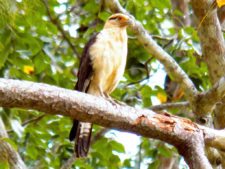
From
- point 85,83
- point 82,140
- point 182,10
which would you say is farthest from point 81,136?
point 182,10

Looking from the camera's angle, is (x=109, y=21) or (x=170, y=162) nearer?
(x=109, y=21)

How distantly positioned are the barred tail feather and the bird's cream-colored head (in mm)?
880

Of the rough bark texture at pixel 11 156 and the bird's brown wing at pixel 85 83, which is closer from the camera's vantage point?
the rough bark texture at pixel 11 156

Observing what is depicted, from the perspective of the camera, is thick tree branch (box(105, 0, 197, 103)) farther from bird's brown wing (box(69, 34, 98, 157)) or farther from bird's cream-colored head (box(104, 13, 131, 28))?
bird's brown wing (box(69, 34, 98, 157))

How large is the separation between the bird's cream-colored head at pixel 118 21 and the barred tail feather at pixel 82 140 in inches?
34.7

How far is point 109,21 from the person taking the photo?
5.32 m

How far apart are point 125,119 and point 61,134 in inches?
102

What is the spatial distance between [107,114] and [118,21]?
76.5 inches

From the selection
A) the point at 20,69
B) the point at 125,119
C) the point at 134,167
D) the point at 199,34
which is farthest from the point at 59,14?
the point at 125,119

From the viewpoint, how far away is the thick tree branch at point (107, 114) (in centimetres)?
319

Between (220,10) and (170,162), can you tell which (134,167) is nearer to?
(170,162)

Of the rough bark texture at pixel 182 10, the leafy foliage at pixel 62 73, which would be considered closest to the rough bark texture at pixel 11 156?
the leafy foliage at pixel 62 73

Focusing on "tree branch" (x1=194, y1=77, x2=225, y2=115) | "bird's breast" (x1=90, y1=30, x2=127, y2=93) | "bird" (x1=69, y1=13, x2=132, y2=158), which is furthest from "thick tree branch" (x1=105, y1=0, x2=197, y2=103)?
"bird's breast" (x1=90, y1=30, x2=127, y2=93)

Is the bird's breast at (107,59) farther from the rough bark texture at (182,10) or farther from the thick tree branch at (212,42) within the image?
the rough bark texture at (182,10)
